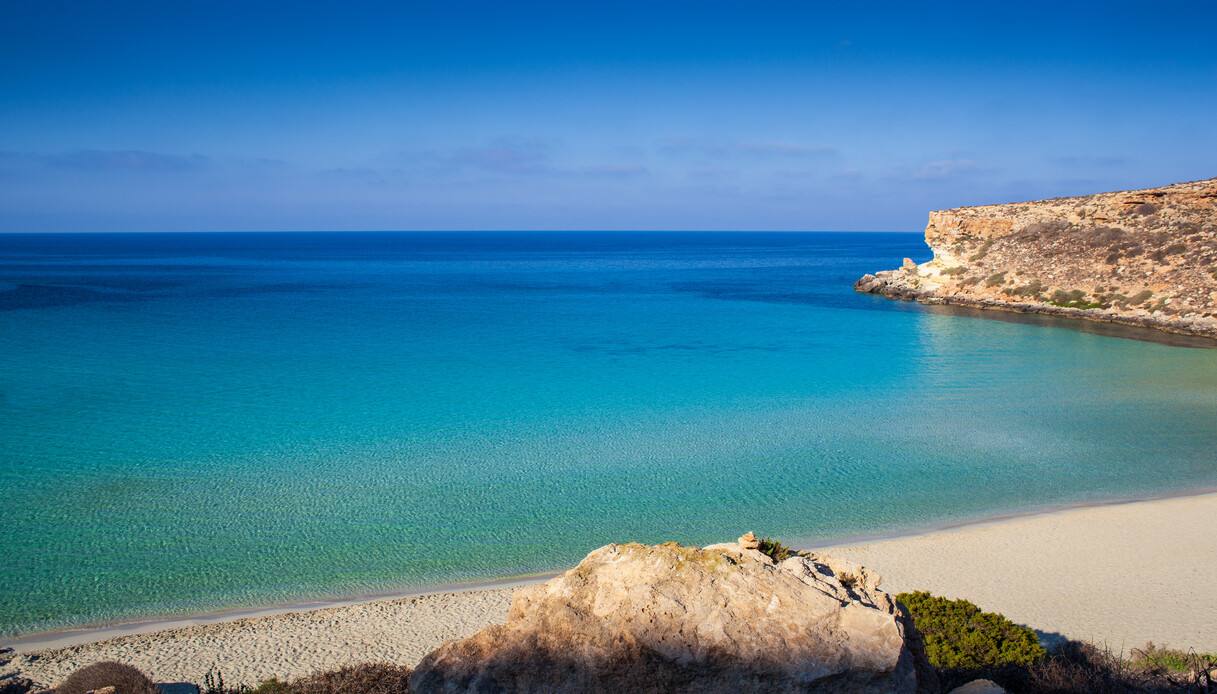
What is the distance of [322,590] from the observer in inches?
446

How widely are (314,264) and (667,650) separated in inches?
3979

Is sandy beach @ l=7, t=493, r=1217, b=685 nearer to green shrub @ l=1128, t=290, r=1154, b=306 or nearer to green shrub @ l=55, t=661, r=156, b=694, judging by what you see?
green shrub @ l=55, t=661, r=156, b=694

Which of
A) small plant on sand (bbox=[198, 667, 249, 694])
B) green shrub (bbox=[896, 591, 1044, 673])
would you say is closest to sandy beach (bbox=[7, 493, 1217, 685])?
small plant on sand (bbox=[198, 667, 249, 694])

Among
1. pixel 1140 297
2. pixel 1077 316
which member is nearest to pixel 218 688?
pixel 1077 316

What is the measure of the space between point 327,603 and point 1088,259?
4817 centimetres

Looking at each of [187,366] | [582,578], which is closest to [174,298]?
[187,366]

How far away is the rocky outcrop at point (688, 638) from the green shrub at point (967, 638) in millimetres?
2667

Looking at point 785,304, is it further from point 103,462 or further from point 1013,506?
point 103,462

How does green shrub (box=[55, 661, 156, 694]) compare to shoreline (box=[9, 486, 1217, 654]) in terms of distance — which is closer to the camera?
green shrub (box=[55, 661, 156, 694])

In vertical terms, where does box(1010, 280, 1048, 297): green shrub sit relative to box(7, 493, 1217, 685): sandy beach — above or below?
above

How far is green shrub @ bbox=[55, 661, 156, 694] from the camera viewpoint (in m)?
6.49

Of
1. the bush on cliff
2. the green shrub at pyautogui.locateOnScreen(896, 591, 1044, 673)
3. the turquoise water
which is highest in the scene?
the bush on cliff

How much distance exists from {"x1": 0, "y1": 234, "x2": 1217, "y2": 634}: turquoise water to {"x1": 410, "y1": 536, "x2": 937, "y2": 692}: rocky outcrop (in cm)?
702

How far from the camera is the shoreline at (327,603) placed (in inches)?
389
